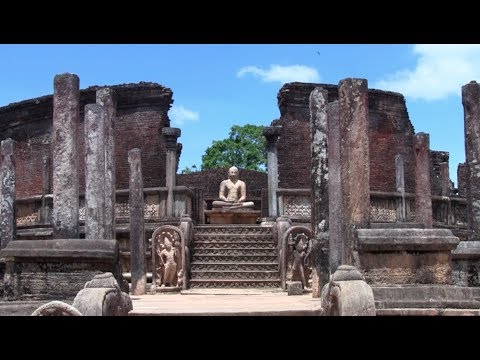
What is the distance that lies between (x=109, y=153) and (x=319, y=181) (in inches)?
136

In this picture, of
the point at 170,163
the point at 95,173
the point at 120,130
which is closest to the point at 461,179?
the point at 170,163

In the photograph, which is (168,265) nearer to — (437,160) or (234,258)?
(234,258)

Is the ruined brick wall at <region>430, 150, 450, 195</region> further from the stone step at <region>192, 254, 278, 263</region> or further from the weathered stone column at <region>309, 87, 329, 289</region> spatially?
the weathered stone column at <region>309, 87, 329, 289</region>

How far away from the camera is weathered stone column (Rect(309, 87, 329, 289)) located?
1041 centimetres

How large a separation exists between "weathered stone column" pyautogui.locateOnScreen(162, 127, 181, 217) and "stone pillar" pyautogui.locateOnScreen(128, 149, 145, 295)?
474 cm

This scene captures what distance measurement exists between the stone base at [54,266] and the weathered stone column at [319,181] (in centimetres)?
343

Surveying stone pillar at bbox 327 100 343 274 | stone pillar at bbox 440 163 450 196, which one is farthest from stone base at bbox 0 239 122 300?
stone pillar at bbox 440 163 450 196

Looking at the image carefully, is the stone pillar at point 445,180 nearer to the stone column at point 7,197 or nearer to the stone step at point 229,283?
the stone step at point 229,283

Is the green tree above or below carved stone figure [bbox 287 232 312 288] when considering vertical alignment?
above

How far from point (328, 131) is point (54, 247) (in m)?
4.62

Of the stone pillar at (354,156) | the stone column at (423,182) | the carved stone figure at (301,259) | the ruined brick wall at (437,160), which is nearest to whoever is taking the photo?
the stone pillar at (354,156)

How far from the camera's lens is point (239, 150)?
144 feet

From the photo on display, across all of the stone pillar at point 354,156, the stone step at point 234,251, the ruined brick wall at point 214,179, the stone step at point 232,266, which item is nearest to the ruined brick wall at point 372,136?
the ruined brick wall at point 214,179

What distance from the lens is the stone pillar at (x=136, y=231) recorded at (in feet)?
40.7
